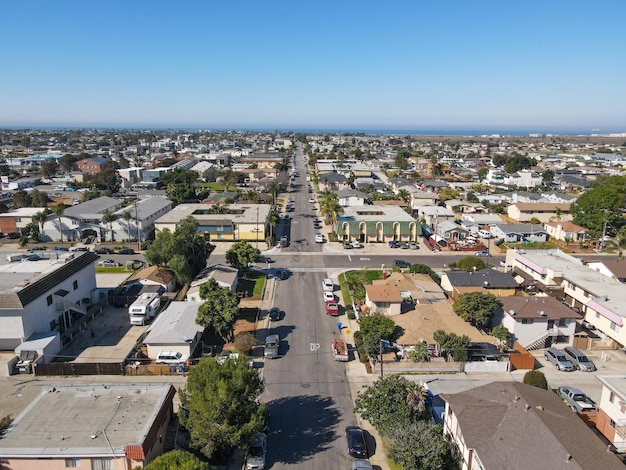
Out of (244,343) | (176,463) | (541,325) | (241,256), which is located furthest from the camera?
(241,256)

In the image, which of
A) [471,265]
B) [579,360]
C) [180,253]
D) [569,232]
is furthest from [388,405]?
[569,232]

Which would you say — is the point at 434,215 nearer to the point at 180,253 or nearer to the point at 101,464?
the point at 180,253

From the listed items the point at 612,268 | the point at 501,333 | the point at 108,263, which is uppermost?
the point at 612,268

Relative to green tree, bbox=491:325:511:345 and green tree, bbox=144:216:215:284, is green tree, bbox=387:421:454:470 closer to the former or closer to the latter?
green tree, bbox=491:325:511:345

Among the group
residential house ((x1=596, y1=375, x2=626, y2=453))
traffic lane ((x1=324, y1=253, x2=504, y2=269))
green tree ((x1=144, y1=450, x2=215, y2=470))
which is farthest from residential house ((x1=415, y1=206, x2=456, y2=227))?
green tree ((x1=144, y1=450, x2=215, y2=470))

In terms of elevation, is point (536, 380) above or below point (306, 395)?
above

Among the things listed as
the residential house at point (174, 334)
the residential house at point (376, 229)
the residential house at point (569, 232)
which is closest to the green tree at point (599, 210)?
the residential house at point (569, 232)

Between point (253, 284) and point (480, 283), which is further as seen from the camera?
point (253, 284)

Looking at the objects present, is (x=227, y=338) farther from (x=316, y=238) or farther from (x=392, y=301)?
→ (x=316, y=238)
